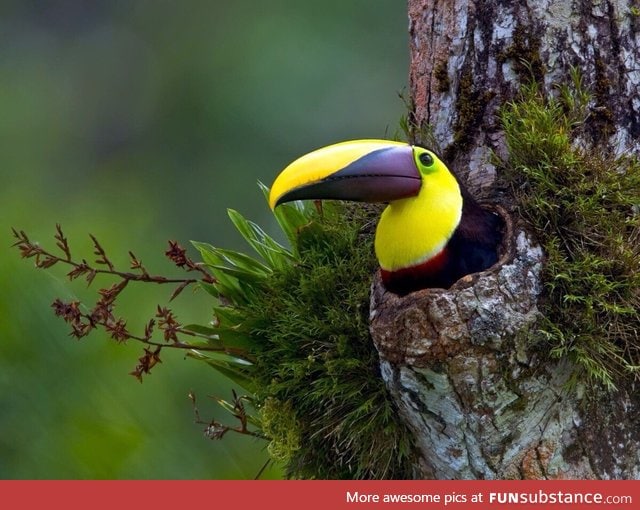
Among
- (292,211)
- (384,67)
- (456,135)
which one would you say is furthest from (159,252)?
(384,67)

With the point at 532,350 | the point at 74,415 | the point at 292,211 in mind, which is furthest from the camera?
the point at 74,415

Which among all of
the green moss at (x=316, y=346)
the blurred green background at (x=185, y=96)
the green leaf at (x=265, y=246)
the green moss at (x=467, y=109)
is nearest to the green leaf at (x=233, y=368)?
the green moss at (x=316, y=346)

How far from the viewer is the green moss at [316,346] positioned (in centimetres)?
169

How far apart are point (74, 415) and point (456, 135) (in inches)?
39.9

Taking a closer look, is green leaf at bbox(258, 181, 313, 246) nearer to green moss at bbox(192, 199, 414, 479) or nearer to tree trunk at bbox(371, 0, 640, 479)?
green moss at bbox(192, 199, 414, 479)

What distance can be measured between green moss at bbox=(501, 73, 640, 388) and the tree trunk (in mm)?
38

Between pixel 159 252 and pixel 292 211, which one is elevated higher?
pixel 292 211

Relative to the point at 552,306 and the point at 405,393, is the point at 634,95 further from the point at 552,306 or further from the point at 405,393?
the point at 405,393

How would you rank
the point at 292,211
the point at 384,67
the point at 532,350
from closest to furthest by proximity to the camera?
1. the point at 532,350
2. the point at 292,211
3. the point at 384,67

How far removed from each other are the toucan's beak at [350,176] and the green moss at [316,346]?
0.19 m

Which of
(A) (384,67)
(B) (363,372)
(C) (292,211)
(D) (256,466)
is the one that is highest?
(C) (292,211)

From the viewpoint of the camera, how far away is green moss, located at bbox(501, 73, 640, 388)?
154 cm

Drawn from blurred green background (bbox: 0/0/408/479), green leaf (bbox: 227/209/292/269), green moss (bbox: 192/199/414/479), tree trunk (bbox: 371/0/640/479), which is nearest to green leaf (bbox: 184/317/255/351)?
green moss (bbox: 192/199/414/479)

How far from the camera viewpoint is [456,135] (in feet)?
5.86
